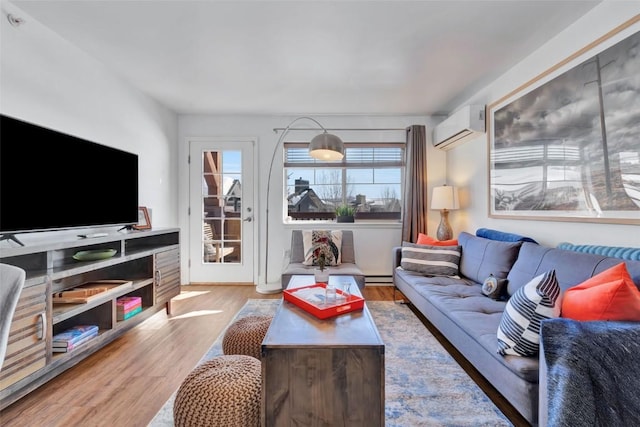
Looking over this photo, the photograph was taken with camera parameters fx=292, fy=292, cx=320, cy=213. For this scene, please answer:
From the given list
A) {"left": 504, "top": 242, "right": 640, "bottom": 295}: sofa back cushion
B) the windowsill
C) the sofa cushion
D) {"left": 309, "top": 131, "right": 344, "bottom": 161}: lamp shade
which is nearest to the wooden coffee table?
{"left": 504, "top": 242, "right": 640, "bottom": 295}: sofa back cushion

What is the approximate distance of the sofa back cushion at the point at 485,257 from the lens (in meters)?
2.22

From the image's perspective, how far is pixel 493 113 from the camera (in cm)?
290

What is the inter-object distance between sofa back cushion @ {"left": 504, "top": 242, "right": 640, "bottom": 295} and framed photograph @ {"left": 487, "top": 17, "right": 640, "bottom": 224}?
359 mm

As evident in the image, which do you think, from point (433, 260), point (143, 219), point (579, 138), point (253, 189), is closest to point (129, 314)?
point (143, 219)

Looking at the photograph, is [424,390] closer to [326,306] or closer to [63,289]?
[326,306]

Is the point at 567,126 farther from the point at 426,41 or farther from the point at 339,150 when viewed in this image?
the point at 339,150

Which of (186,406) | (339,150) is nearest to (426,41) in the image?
(339,150)

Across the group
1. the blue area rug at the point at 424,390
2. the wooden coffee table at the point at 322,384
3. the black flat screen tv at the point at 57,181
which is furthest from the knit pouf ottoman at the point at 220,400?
the black flat screen tv at the point at 57,181

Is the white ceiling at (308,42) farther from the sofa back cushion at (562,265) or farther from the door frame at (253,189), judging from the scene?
the sofa back cushion at (562,265)

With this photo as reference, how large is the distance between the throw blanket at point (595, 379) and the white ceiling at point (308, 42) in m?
1.95

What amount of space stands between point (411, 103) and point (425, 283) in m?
2.22

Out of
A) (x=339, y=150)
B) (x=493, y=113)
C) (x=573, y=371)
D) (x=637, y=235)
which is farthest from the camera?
(x=493, y=113)

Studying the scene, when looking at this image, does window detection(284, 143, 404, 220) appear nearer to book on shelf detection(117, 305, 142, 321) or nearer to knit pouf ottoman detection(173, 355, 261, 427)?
book on shelf detection(117, 305, 142, 321)

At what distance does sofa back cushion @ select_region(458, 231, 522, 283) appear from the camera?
2223mm
